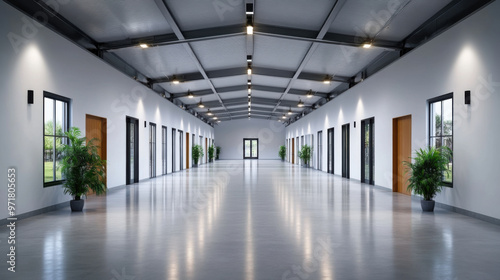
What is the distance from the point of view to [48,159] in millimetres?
8016

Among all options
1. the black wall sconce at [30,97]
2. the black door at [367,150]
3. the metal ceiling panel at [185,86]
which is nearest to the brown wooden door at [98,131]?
the black wall sconce at [30,97]

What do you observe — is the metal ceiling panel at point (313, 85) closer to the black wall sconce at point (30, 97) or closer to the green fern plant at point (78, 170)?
the green fern plant at point (78, 170)

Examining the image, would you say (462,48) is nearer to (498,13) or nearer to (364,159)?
(498,13)

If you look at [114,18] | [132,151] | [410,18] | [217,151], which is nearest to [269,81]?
[132,151]

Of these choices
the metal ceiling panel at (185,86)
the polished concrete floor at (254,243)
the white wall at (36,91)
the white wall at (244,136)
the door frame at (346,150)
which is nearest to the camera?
the polished concrete floor at (254,243)

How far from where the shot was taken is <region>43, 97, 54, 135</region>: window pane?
7.92 m

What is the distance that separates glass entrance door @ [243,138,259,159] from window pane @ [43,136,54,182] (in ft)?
117

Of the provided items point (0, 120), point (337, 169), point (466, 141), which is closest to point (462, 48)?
point (466, 141)

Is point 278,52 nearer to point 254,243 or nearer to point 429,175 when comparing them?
point 429,175

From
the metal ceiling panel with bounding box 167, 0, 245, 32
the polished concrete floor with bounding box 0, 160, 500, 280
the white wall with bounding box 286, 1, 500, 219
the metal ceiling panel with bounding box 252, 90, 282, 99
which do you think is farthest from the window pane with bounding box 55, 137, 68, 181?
the metal ceiling panel with bounding box 252, 90, 282, 99

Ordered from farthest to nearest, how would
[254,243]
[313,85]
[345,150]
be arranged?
[313,85]
[345,150]
[254,243]

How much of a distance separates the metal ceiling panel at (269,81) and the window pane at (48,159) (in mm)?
11547

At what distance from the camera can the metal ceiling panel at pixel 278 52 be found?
12.1 metres

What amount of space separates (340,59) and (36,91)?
9.58 m
